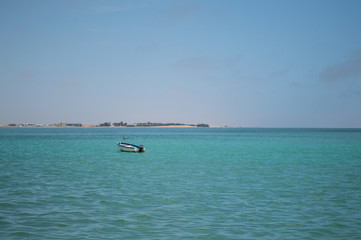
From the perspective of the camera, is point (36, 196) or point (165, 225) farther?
point (36, 196)

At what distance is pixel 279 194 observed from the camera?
21094mm

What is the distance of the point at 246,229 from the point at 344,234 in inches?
151

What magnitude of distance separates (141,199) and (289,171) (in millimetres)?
18161

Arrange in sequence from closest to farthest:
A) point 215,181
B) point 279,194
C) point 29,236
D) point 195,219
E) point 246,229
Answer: point 29,236 < point 246,229 < point 195,219 < point 279,194 < point 215,181

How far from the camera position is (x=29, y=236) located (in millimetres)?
13023

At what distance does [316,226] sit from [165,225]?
6.43 m

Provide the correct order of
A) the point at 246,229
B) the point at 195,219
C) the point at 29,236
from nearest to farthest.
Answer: the point at 29,236
the point at 246,229
the point at 195,219

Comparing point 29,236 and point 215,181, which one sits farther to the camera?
point 215,181

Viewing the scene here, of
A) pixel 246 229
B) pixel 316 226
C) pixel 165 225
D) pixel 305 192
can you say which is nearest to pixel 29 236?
pixel 165 225

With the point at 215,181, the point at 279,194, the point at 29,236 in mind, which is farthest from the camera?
the point at 215,181

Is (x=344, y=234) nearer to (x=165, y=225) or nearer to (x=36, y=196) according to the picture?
(x=165, y=225)

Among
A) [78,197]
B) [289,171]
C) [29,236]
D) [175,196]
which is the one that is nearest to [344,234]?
[175,196]

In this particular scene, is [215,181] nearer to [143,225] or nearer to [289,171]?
[289,171]

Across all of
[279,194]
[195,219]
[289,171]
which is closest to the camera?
[195,219]
